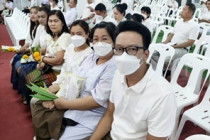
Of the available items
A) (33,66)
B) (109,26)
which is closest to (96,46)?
(109,26)

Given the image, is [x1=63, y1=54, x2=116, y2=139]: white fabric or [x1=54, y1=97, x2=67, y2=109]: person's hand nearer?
[x1=63, y1=54, x2=116, y2=139]: white fabric

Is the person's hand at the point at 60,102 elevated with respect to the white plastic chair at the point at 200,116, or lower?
elevated

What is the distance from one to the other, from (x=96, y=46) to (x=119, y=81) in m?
0.43

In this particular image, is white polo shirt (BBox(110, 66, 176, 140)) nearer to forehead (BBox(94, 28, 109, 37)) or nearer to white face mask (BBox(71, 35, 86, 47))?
forehead (BBox(94, 28, 109, 37))

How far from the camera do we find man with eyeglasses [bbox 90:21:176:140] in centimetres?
106

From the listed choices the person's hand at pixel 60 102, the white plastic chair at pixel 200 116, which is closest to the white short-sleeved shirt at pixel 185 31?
the white plastic chair at pixel 200 116

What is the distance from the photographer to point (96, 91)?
154 centimetres

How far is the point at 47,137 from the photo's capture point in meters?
1.65

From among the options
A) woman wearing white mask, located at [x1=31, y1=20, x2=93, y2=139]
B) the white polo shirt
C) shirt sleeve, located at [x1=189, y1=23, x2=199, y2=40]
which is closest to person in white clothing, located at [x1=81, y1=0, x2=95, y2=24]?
shirt sleeve, located at [x1=189, y1=23, x2=199, y2=40]

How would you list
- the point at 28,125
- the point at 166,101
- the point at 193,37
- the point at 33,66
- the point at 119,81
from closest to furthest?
the point at 166,101 < the point at 119,81 < the point at 28,125 < the point at 33,66 < the point at 193,37

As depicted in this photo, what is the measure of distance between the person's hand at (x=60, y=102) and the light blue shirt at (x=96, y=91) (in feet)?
0.19

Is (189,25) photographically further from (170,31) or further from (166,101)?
(166,101)

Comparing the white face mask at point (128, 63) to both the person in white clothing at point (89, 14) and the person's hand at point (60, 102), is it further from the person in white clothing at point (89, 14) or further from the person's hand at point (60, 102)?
the person in white clothing at point (89, 14)

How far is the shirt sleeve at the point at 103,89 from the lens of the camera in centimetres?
151
